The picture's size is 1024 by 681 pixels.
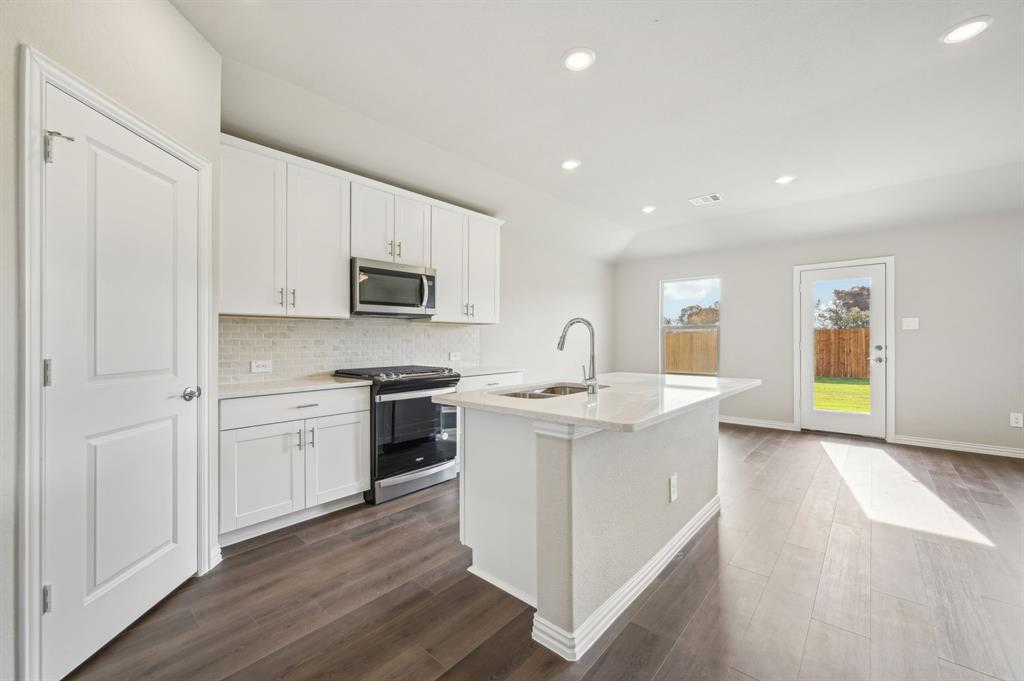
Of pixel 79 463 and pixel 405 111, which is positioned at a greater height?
pixel 405 111

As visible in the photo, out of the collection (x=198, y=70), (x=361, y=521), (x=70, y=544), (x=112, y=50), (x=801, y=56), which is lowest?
(x=361, y=521)

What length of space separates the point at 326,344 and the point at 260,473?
110 cm

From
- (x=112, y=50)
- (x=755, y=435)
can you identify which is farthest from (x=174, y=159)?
(x=755, y=435)

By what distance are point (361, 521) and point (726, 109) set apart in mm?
3502

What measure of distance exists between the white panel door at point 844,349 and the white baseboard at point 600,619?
397cm

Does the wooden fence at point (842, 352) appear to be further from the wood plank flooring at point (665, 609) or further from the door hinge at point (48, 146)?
the door hinge at point (48, 146)

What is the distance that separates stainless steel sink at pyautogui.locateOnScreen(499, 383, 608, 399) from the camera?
89.0 inches

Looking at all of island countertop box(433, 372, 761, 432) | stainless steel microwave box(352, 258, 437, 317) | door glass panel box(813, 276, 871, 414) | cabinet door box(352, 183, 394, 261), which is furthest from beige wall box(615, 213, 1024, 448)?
cabinet door box(352, 183, 394, 261)

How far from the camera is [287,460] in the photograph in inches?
99.0

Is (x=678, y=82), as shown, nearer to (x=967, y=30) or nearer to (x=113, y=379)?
(x=967, y=30)

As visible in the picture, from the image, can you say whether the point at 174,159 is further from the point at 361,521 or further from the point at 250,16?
the point at 361,521

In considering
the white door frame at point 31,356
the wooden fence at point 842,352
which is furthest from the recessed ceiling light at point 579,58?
the wooden fence at point 842,352

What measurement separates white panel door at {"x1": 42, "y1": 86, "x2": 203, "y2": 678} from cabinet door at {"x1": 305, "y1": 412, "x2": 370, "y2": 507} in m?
0.66

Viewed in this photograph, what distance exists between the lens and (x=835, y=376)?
4965mm
